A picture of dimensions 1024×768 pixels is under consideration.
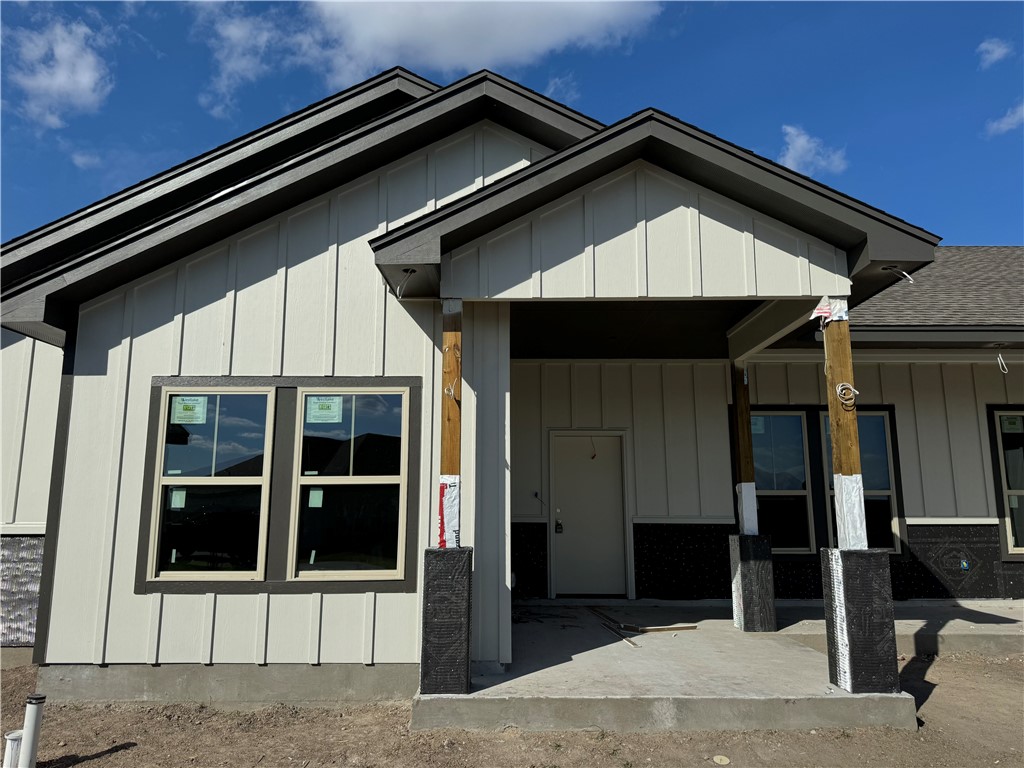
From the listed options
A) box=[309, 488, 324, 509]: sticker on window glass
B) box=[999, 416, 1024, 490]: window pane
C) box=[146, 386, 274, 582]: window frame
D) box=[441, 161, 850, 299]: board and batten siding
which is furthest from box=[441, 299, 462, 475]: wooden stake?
box=[999, 416, 1024, 490]: window pane

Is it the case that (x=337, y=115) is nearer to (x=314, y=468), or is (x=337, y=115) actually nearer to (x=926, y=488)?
(x=314, y=468)

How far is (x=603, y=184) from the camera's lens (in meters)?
5.68

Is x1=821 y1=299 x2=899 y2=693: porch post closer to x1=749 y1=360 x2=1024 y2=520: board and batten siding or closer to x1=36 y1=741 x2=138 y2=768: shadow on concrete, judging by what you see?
x1=749 y1=360 x2=1024 y2=520: board and batten siding

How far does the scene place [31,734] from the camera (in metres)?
4.18

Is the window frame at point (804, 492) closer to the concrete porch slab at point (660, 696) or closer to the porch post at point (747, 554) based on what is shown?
the porch post at point (747, 554)

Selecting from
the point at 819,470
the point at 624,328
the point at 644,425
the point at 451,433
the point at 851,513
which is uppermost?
the point at 624,328

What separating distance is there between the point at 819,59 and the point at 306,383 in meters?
7.38

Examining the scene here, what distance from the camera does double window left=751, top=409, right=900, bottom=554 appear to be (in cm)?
873

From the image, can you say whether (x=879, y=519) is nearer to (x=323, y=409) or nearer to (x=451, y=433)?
(x=451, y=433)

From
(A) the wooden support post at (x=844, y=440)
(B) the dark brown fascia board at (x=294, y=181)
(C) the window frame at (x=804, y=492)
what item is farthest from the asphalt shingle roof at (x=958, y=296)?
(B) the dark brown fascia board at (x=294, y=181)

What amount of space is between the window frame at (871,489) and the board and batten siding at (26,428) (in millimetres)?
8465

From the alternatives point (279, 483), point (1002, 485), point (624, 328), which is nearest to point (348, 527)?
point (279, 483)

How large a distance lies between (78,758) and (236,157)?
5.41m

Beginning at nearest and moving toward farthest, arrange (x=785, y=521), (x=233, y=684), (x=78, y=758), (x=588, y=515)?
1. (x=78, y=758)
2. (x=233, y=684)
3. (x=785, y=521)
4. (x=588, y=515)
